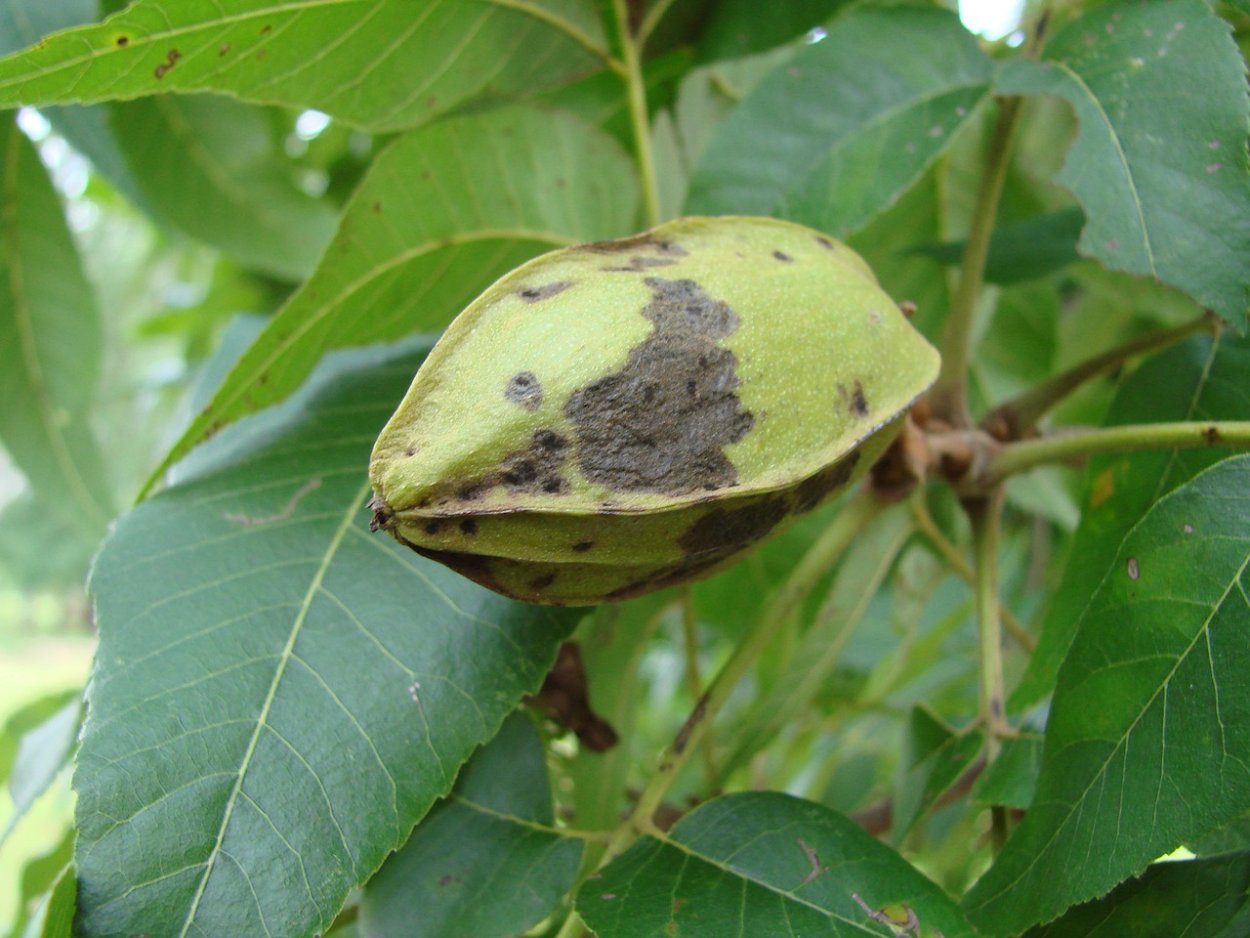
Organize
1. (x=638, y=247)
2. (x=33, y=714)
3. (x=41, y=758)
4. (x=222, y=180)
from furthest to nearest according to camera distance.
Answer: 1. (x=222, y=180)
2. (x=33, y=714)
3. (x=41, y=758)
4. (x=638, y=247)

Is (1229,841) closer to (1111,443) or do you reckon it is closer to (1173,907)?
(1173,907)

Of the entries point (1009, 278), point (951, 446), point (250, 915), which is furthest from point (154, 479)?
point (1009, 278)

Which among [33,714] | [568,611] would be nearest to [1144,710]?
[568,611]

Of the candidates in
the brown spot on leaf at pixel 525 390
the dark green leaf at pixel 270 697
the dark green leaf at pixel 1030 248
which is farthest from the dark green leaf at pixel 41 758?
the dark green leaf at pixel 1030 248

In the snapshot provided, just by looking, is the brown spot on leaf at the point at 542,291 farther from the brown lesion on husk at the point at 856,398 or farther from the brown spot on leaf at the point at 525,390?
the brown lesion on husk at the point at 856,398

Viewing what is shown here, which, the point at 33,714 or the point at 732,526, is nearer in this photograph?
the point at 732,526

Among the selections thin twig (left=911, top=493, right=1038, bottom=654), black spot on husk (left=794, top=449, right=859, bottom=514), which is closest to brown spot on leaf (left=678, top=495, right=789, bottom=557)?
black spot on husk (left=794, top=449, right=859, bottom=514)

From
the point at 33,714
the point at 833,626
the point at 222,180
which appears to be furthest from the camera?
the point at 222,180

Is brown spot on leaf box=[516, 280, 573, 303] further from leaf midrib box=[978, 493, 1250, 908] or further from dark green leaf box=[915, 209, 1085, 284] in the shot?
dark green leaf box=[915, 209, 1085, 284]
